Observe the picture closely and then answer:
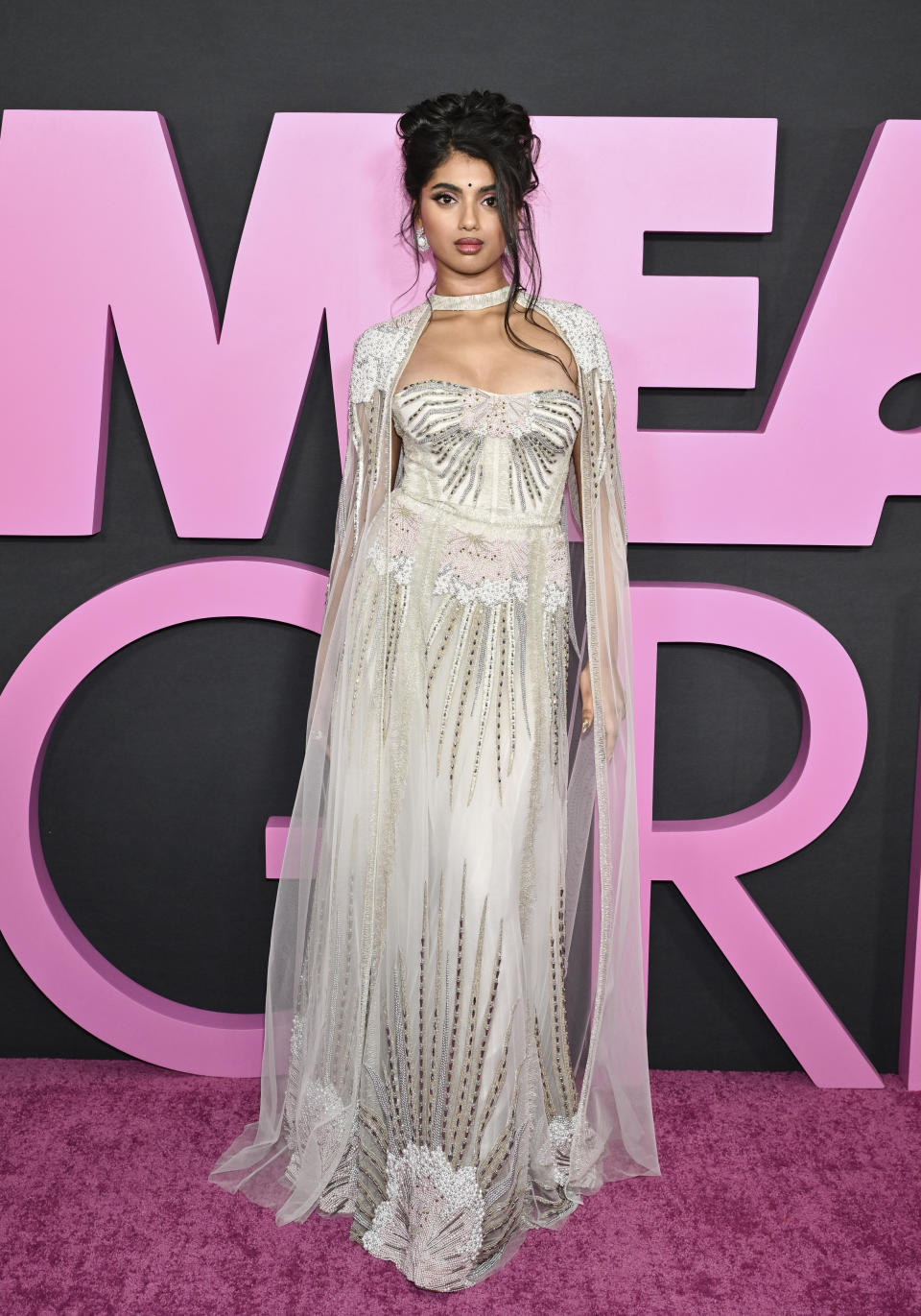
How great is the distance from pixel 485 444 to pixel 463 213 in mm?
397

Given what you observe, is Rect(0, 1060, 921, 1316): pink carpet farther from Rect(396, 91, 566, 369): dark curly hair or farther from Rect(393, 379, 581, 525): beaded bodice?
Rect(396, 91, 566, 369): dark curly hair

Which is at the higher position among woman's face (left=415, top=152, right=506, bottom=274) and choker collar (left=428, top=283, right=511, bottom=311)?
woman's face (left=415, top=152, right=506, bottom=274)

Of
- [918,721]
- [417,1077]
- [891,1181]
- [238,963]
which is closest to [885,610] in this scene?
[918,721]

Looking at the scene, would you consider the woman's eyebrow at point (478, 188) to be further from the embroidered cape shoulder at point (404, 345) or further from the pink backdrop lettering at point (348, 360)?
the pink backdrop lettering at point (348, 360)

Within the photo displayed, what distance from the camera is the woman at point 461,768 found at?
6.38 ft

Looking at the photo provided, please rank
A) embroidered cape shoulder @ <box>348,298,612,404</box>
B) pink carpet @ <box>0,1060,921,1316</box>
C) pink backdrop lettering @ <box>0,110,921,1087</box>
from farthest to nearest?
pink backdrop lettering @ <box>0,110,921,1087</box> < embroidered cape shoulder @ <box>348,298,612,404</box> < pink carpet @ <box>0,1060,921,1316</box>

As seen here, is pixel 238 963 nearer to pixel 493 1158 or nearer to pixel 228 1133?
pixel 228 1133

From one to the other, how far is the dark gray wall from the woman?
0.48 m

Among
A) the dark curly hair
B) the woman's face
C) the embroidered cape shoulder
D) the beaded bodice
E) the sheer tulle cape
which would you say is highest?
the dark curly hair

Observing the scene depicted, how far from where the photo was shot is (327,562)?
255 centimetres

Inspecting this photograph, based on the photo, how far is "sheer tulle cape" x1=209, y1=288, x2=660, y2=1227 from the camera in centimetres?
204

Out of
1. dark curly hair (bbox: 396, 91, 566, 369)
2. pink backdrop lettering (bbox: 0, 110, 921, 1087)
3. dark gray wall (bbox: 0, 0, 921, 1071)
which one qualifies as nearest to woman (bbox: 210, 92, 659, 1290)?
dark curly hair (bbox: 396, 91, 566, 369)

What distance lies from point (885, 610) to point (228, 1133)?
1.81 m

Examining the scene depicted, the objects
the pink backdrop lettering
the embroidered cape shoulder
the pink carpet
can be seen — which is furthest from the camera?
the pink backdrop lettering
